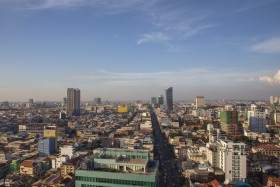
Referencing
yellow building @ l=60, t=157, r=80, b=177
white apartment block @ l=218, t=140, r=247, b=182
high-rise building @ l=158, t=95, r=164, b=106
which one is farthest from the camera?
high-rise building @ l=158, t=95, r=164, b=106

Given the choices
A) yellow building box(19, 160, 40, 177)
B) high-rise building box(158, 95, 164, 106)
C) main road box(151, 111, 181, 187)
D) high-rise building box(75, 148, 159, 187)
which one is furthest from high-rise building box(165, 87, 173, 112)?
high-rise building box(75, 148, 159, 187)

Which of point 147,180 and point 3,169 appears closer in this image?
point 147,180

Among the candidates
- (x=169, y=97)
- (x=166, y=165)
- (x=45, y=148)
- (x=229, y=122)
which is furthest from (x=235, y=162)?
(x=169, y=97)

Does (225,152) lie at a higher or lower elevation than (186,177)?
higher

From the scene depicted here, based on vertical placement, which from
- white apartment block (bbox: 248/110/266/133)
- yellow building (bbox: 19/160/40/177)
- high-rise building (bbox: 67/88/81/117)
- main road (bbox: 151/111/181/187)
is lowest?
main road (bbox: 151/111/181/187)

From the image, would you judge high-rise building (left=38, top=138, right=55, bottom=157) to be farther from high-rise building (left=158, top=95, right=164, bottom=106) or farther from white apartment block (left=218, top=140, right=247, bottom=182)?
high-rise building (left=158, top=95, right=164, bottom=106)

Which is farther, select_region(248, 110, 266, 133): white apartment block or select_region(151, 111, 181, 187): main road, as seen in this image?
select_region(248, 110, 266, 133): white apartment block

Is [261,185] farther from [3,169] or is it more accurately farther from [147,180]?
[3,169]

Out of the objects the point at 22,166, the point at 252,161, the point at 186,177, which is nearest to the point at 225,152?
the point at 186,177
